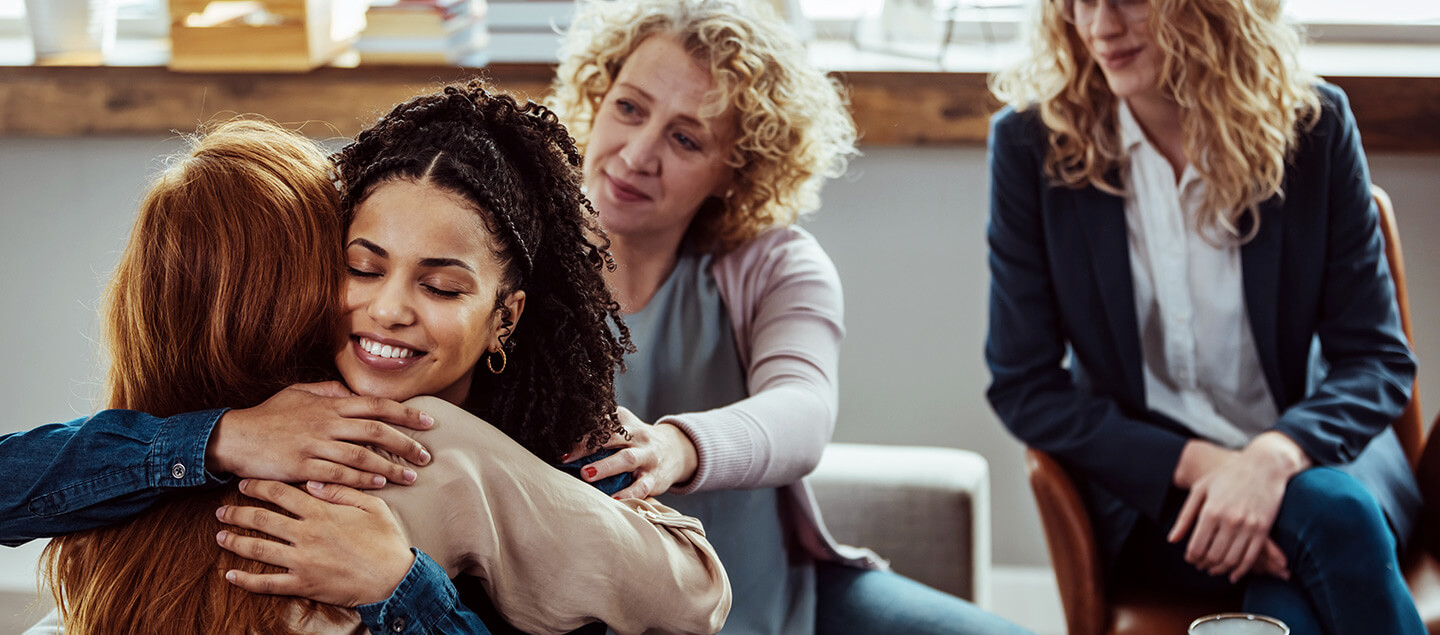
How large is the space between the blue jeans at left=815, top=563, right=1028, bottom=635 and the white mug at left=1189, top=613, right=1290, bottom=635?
0.41 m

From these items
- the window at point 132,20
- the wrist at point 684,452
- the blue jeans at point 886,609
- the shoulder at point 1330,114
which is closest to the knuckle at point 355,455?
the wrist at point 684,452

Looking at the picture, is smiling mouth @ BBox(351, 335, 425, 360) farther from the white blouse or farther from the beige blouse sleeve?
the white blouse

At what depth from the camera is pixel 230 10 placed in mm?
2312

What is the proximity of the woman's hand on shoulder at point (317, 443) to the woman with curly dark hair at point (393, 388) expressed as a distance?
0.05 feet

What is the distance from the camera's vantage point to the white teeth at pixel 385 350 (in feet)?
3.05

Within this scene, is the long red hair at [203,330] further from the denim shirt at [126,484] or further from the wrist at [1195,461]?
the wrist at [1195,461]

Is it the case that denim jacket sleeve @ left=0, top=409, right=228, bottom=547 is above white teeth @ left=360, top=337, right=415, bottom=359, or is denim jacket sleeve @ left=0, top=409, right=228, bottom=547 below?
below

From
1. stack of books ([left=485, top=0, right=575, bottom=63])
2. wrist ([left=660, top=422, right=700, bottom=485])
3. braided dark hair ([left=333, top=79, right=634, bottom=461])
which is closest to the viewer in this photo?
braided dark hair ([left=333, top=79, right=634, bottom=461])

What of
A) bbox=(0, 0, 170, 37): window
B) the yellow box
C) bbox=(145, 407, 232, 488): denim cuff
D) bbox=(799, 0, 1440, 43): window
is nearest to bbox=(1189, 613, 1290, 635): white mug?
bbox=(145, 407, 232, 488): denim cuff

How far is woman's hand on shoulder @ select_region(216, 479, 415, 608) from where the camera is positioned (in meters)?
0.86

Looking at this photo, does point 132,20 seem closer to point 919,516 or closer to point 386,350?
point 919,516

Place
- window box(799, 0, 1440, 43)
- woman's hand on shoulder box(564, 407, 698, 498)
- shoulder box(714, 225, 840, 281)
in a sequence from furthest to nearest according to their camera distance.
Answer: window box(799, 0, 1440, 43)
shoulder box(714, 225, 840, 281)
woman's hand on shoulder box(564, 407, 698, 498)

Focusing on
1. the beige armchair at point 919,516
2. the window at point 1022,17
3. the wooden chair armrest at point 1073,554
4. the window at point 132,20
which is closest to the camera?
the wooden chair armrest at point 1073,554

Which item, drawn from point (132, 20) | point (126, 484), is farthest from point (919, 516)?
point (132, 20)
